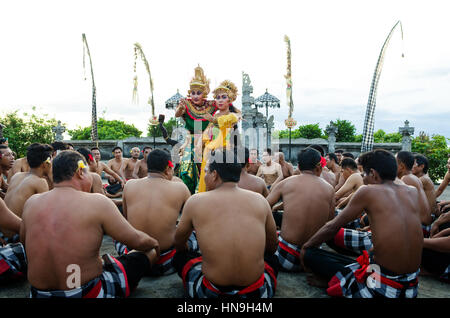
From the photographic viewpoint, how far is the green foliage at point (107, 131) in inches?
1872

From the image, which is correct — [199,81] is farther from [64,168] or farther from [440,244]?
[440,244]

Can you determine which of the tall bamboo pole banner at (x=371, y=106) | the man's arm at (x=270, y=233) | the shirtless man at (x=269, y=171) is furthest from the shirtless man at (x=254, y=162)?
the tall bamboo pole banner at (x=371, y=106)

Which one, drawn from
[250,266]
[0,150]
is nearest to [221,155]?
[250,266]

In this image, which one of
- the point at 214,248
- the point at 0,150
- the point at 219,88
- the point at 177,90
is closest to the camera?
the point at 214,248

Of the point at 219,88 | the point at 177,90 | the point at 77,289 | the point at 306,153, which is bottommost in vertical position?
the point at 77,289

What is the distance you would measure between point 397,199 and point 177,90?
83.8 ft

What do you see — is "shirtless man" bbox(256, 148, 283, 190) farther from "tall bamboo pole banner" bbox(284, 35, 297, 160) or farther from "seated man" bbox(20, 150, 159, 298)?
"seated man" bbox(20, 150, 159, 298)

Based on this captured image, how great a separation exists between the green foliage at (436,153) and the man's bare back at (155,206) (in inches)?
646

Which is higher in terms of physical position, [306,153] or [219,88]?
[219,88]

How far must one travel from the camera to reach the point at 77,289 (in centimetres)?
222

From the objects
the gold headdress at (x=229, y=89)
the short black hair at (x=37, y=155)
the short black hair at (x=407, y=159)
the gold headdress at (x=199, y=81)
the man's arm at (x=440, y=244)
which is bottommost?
the man's arm at (x=440, y=244)

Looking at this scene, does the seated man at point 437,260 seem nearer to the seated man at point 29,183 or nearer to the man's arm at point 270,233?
the man's arm at point 270,233
